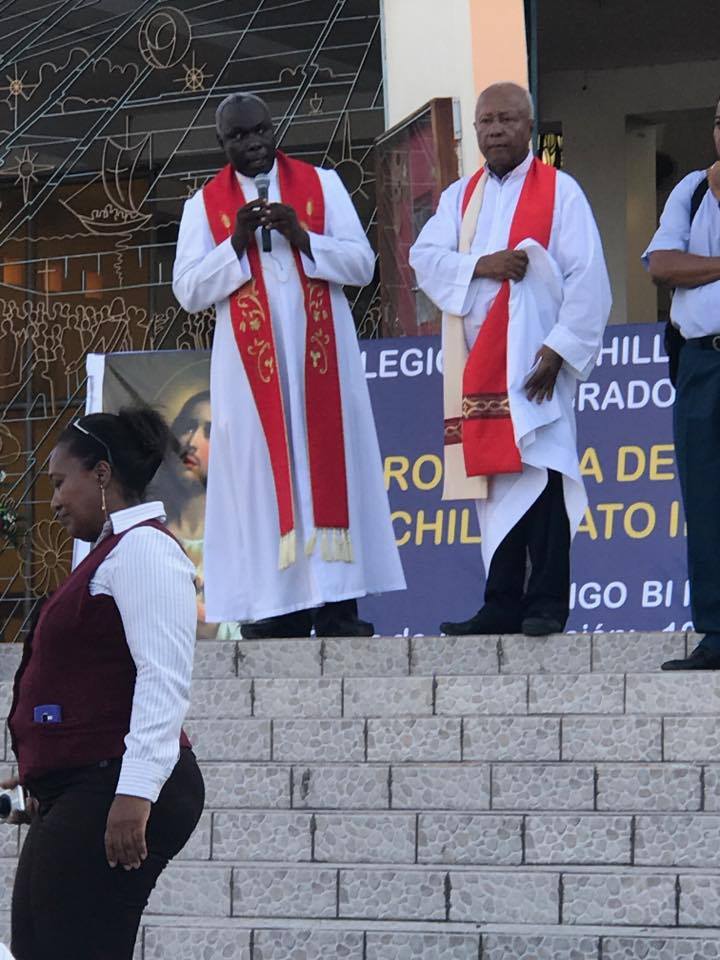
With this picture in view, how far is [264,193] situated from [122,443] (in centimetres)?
329

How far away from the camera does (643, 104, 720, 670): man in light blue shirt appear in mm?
6328

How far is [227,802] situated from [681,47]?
8764mm

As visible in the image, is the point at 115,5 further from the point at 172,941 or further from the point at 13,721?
the point at 13,721

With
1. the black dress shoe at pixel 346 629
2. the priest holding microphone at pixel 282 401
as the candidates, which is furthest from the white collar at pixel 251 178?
the black dress shoe at pixel 346 629

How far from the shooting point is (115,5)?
11.0m

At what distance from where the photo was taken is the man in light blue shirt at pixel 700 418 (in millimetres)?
6328

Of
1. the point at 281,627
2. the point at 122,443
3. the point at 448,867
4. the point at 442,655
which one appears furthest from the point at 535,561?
the point at 122,443

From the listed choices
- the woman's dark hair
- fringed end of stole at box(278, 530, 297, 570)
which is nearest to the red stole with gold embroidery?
fringed end of stole at box(278, 530, 297, 570)

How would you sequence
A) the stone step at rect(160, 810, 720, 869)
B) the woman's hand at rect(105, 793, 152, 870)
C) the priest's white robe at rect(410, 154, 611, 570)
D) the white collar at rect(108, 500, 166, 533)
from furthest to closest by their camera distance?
the priest's white robe at rect(410, 154, 611, 570) → the stone step at rect(160, 810, 720, 869) → the white collar at rect(108, 500, 166, 533) → the woman's hand at rect(105, 793, 152, 870)

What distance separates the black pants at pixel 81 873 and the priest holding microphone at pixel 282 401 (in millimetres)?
3382

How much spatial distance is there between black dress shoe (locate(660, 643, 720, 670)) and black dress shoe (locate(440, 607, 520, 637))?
76cm

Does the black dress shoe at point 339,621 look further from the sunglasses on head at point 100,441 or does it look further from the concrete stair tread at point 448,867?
the sunglasses on head at point 100,441

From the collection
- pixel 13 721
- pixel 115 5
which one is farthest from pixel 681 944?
pixel 115 5

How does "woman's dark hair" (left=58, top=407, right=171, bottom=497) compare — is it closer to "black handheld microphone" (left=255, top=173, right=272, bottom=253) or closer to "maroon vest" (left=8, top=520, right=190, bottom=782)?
"maroon vest" (left=8, top=520, right=190, bottom=782)
